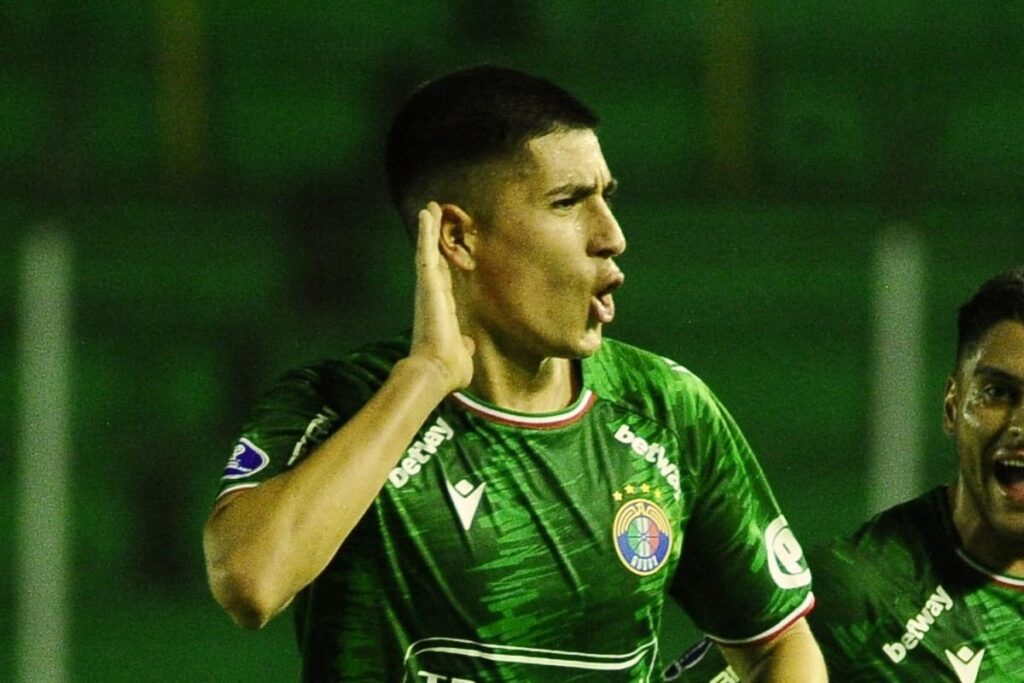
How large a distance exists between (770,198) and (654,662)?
4.46 metres

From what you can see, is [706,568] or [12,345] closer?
[706,568]

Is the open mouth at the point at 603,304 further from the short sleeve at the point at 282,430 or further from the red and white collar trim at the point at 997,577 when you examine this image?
the red and white collar trim at the point at 997,577

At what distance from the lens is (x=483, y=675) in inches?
97.8

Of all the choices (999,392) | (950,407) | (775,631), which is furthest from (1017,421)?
(775,631)

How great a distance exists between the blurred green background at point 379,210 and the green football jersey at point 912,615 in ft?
10.6

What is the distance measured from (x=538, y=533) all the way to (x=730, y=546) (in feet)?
0.96

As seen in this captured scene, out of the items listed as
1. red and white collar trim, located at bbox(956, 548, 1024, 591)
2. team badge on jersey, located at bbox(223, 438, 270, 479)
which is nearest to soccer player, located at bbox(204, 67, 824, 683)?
team badge on jersey, located at bbox(223, 438, 270, 479)

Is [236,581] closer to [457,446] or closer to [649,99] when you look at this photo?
[457,446]

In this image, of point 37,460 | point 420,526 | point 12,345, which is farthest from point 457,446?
point 12,345

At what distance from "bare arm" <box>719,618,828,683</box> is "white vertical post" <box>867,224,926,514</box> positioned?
3.66 meters

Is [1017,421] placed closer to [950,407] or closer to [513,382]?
[950,407]

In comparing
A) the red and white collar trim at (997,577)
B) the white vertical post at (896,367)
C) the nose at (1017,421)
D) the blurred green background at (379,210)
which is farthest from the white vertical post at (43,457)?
the nose at (1017,421)

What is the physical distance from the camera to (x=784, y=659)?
2691mm

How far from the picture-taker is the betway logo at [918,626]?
2.96 meters
